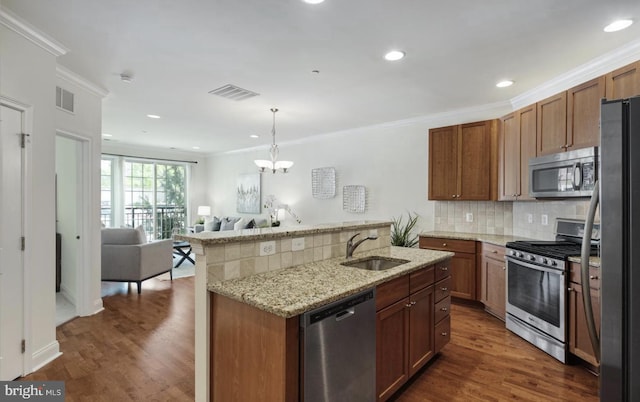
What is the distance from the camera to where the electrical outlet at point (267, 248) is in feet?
6.46

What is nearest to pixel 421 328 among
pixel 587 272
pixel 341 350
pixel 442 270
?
pixel 442 270

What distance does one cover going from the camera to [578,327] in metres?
2.54

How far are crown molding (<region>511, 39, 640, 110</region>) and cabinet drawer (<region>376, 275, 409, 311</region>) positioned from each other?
2.60 m

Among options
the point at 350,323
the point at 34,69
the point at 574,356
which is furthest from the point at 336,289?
the point at 34,69

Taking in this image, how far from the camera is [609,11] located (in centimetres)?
209

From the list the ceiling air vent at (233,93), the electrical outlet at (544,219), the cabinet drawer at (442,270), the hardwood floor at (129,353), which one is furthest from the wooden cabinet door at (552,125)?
the hardwood floor at (129,353)

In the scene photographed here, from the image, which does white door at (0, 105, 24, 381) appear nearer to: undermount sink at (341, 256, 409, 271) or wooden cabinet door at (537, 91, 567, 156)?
undermount sink at (341, 256, 409, 271)

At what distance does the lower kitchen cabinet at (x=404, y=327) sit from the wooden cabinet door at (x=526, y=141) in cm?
166

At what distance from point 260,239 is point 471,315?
2978mm

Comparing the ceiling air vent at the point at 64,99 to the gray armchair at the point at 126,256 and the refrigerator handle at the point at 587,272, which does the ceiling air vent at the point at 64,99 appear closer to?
the gray armchair at the point at 126,256

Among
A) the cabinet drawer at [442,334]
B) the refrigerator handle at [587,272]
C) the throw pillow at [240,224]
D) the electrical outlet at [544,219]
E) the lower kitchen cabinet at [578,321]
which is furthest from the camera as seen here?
the throw pillow at [240,224]

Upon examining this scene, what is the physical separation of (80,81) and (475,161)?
15.2 feet

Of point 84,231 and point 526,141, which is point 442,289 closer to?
point 526,141

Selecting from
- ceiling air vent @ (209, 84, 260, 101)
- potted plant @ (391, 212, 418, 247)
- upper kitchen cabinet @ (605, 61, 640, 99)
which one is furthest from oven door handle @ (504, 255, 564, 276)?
ceiling air vent @ (209, 84, 260, 101)
